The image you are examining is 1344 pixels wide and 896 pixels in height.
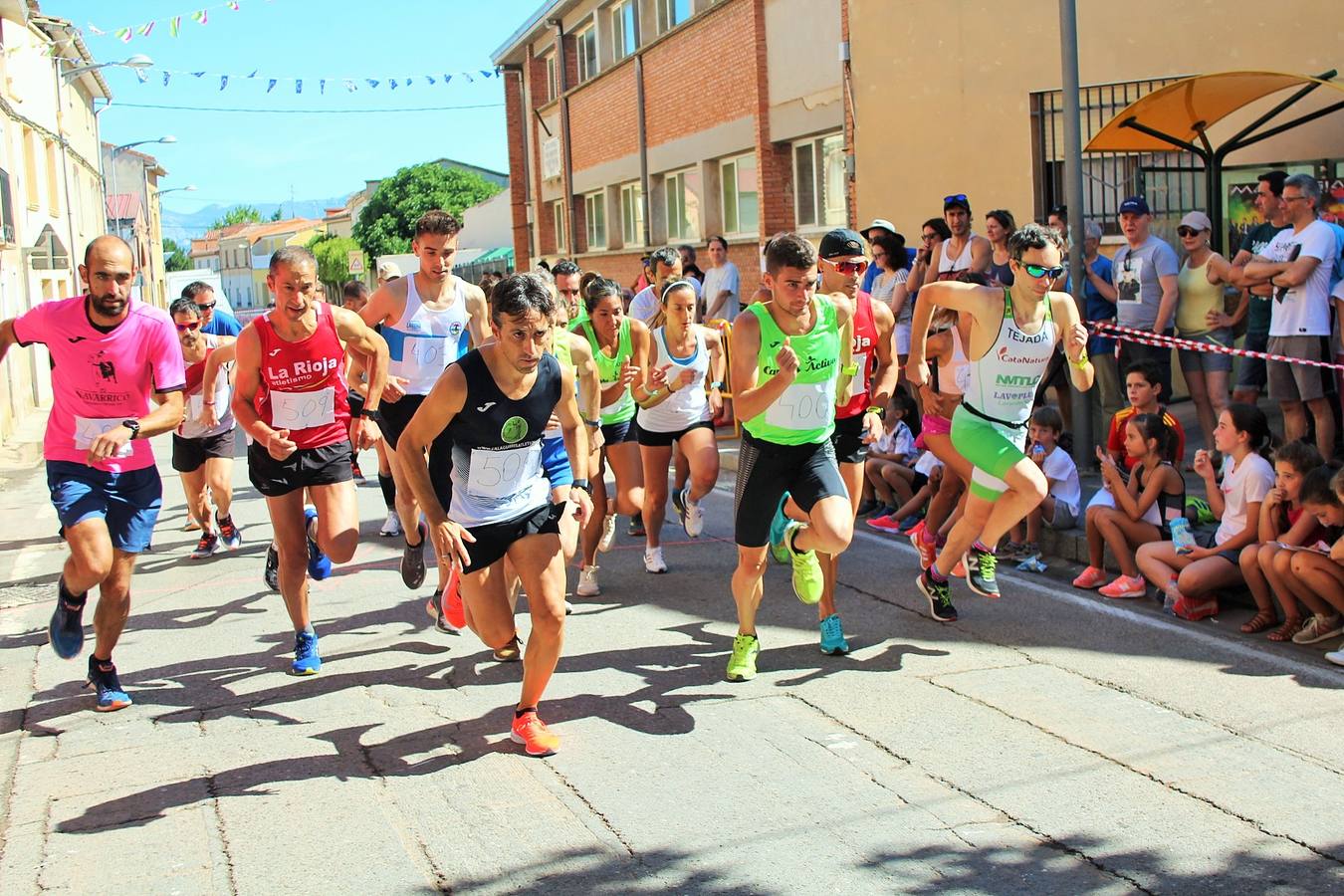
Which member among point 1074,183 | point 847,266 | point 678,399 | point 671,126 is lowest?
point 678,399

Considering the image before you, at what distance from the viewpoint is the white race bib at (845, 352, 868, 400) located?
7234mm

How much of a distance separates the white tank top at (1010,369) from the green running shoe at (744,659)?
1782mm

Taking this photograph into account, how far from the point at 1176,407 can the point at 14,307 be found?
2083 centimetres

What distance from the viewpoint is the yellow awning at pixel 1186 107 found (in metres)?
10.9

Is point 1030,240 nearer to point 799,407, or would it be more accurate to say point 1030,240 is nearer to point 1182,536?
point 799,407

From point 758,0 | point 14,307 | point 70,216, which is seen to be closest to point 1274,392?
point 758,0

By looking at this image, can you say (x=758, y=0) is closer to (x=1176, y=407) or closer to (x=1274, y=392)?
(x=1176, y=407)

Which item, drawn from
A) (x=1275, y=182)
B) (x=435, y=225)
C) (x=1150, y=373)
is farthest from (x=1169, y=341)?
(x=435, y=225)

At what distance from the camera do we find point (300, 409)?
6750 millimetres

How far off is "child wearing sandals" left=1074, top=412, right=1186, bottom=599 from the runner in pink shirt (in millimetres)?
5181

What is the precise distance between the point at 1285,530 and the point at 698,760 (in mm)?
3599

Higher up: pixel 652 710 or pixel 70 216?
pixel 70 216

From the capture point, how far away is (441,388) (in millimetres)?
5285

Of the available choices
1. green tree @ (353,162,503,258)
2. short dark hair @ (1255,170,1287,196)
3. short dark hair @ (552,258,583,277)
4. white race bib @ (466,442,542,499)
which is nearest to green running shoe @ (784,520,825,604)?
white race bib @ (466,442,542,499)
